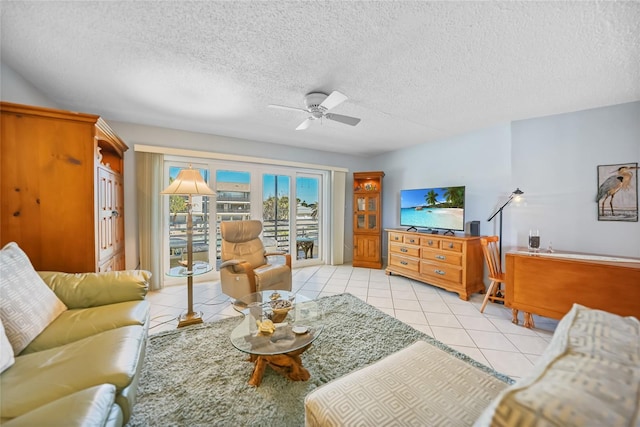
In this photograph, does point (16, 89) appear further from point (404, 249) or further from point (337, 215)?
point (404, 249)

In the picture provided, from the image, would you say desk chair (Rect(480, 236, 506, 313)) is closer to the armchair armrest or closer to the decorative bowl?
the decorative bowl

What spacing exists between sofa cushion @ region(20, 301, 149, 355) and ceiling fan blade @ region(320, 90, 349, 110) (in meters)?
2.16

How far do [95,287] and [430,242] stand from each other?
3.74 meters

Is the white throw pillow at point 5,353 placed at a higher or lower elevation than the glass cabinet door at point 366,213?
lower

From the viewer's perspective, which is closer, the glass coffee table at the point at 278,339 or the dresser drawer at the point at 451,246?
the glass coffee table at the point at 278,339

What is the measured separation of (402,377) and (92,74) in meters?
3.16

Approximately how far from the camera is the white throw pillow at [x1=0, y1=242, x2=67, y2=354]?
114 cm

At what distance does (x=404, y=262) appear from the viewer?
149 inches

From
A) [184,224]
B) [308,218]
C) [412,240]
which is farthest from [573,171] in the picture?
[184,224]

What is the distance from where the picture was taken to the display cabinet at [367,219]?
4492mm

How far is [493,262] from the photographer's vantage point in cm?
264

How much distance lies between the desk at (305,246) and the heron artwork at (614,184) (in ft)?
13.3

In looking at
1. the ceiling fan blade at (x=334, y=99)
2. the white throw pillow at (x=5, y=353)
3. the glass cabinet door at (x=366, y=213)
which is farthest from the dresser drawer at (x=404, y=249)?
the white throw pillow at (x=5, y=353)

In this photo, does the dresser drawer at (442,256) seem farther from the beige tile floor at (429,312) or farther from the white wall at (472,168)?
the white wall at (472,168)
